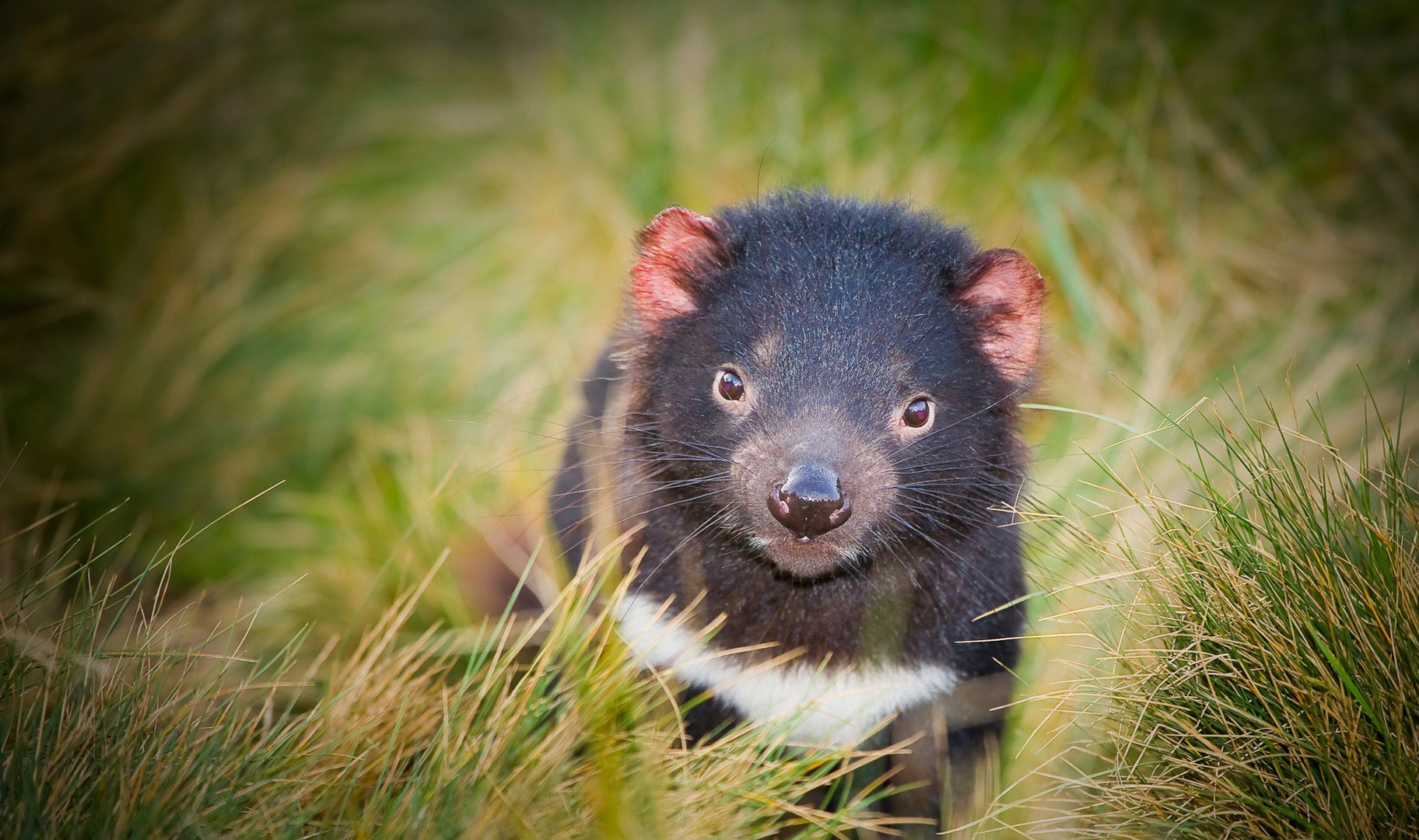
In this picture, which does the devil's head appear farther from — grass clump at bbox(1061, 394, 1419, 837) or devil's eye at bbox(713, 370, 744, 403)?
grass clump at bbox(1061, 394, 1419, 837)

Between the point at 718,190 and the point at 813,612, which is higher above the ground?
the point at 718,190

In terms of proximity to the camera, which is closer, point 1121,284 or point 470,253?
point 1121,284

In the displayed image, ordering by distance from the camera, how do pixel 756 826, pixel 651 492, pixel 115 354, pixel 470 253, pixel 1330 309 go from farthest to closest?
pixel 470 253 → pixel 1330 309 → pixel 115 354 → pixel 651 492 → pixel 756 826

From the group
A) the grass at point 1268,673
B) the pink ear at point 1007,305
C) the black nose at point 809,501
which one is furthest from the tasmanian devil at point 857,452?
the grass at point 1268,673

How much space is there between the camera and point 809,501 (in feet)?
7.64

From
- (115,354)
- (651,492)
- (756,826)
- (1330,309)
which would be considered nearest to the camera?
(756,826)

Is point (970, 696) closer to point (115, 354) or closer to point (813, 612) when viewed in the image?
point (813, 612)

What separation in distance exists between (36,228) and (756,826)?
410 cm

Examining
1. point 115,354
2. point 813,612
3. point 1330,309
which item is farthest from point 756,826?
point 1330,309

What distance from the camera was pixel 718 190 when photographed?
530 centimetres

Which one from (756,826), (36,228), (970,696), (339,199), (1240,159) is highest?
(1240,159)

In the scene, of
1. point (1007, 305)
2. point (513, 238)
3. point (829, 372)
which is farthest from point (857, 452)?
point (513, 238)

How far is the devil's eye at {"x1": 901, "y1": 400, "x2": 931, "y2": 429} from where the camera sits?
103 inches

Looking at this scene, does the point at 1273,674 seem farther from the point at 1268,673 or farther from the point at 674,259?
the point at 674,259
